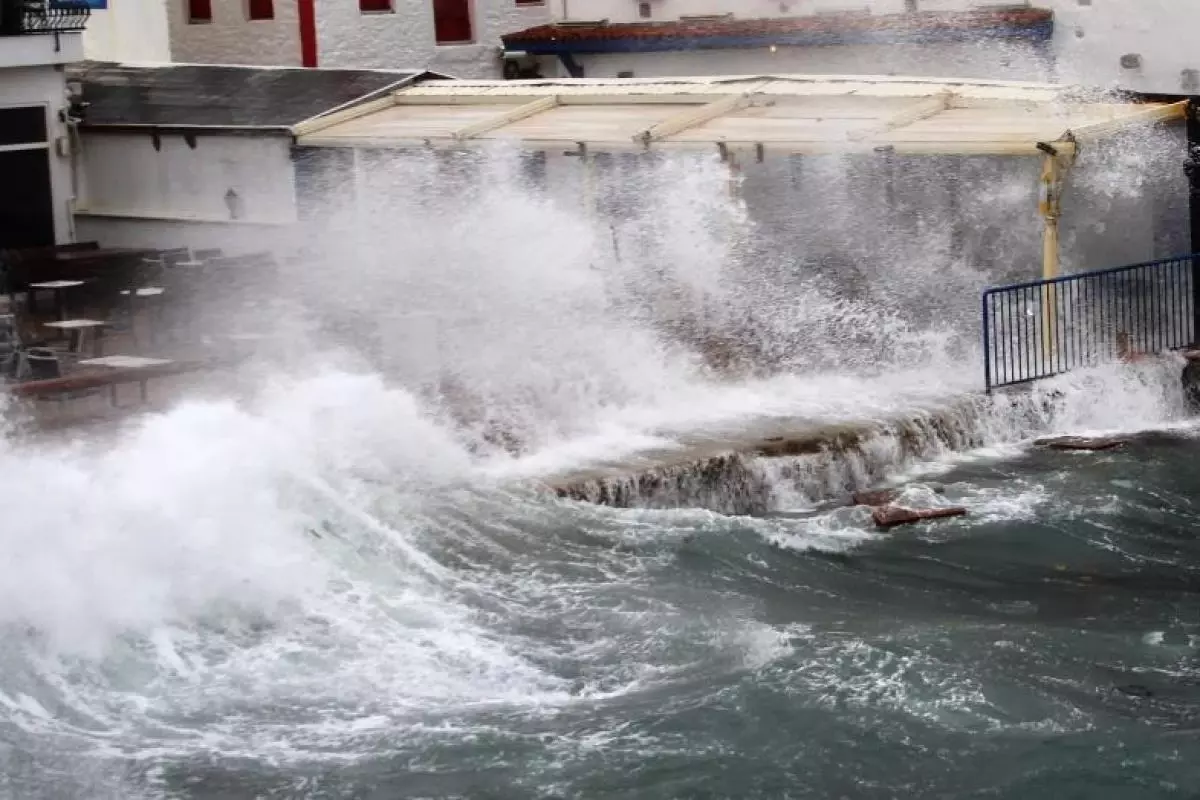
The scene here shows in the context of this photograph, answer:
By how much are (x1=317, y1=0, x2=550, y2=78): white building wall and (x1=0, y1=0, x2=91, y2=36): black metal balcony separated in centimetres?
655

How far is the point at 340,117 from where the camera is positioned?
23578mm

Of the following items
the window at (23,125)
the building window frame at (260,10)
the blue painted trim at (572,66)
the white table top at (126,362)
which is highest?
the building window frame at (260,10)

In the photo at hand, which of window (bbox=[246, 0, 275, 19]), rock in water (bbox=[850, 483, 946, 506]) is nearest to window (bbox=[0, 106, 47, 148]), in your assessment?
window (bbox=[246, 0, 275, 19])

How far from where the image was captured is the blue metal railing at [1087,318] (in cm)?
1738

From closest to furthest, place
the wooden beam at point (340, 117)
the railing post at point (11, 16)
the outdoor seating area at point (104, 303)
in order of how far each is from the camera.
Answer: the outdoor seating area at point (104, 303)
the wooden beam at point (340, 117)
the railing post at point (11, 16)

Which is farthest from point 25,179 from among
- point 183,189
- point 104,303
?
point 104,303

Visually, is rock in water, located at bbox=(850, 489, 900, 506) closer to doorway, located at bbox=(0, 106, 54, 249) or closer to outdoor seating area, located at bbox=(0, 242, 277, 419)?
outdoor seating area, located at bbox=(0, 242, 277, 419)

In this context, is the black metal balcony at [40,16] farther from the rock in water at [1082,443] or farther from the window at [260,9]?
the rock in water at [1082,443]

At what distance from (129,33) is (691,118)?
1252 cm

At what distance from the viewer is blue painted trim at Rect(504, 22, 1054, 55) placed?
25297 mm

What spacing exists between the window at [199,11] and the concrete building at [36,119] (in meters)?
6.88

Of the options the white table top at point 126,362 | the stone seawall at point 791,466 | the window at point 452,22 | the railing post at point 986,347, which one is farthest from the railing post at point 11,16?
the railing post at point 986,347

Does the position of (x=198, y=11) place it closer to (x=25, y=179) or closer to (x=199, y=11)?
(x=199, y=11)

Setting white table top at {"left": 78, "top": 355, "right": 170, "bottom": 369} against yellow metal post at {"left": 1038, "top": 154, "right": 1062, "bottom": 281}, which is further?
yellow metal post at {"left": 1038, "top": 154, "right": 1062, "bottom": 281}
